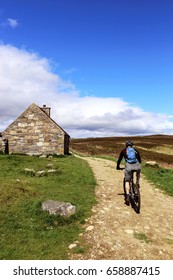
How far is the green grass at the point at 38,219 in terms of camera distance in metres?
7.58

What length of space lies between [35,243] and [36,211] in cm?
221

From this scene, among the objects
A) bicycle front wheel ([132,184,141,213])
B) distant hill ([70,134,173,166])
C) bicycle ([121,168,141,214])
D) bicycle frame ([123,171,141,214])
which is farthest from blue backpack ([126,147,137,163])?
distant hill ([70,134,173,166])

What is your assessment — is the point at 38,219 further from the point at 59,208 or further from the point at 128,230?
the point at 128,230

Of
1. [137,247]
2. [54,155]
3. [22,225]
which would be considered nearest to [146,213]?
[137,247]

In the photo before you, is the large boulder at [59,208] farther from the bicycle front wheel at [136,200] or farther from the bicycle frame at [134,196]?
the bicycle frame at [134,196]

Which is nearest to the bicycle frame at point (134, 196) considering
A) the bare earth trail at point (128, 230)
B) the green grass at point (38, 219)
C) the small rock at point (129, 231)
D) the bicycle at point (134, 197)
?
the bicycle at point (134, 197)

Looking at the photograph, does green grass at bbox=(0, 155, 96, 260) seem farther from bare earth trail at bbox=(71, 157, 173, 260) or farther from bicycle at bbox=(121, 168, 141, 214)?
bicycle at bbox=(121, 168, 141, 214)

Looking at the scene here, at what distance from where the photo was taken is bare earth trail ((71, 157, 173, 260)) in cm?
756

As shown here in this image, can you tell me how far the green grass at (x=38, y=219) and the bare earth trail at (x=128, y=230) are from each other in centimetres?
51

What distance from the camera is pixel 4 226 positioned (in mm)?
9023

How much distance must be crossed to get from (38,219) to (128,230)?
9.88ft

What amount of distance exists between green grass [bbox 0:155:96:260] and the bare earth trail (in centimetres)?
51
